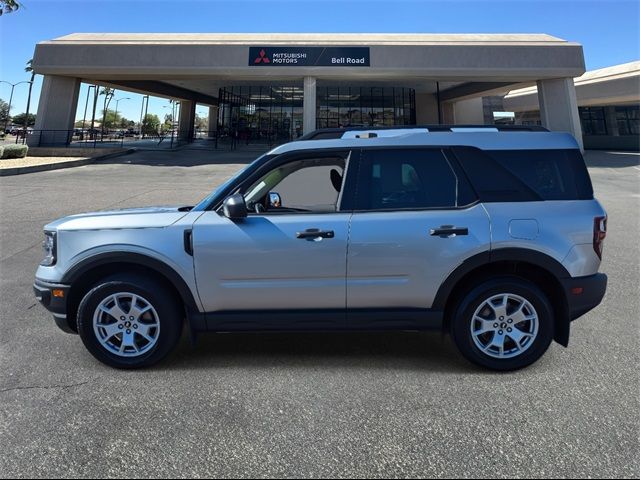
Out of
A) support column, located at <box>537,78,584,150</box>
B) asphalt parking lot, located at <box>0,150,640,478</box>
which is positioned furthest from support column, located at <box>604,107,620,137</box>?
asphalt parking lot, located at <box>0,150,640,478</box>

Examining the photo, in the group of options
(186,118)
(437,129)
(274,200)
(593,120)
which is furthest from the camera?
(186,118)

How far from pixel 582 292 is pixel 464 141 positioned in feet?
4.93

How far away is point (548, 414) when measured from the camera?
2771mm

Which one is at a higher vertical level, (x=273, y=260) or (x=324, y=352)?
(x=273, y=260)

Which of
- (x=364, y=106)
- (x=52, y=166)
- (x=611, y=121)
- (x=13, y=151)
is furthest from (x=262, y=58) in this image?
(x=611, y=121)

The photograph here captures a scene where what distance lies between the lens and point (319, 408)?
2852 millimetres

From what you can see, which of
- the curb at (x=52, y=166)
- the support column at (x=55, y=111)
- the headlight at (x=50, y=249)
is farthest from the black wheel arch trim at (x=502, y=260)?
the support column at (x=55, y=111)

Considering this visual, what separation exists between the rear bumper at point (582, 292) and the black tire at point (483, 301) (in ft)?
0.55

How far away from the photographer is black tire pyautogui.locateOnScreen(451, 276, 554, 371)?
10.6 feet

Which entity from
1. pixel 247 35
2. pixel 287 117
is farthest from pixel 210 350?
pixel 287 117

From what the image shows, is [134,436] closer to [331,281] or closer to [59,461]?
[59,461]

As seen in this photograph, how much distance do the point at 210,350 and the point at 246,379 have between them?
649 millimetres

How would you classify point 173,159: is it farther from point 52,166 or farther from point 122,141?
point 122,141

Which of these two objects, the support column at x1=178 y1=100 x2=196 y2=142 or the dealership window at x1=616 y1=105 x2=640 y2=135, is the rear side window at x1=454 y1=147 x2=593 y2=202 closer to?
the support column at x1=178 y1=100 x2=196 y2=142
